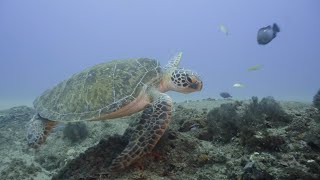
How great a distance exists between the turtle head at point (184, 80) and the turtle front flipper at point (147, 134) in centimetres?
105

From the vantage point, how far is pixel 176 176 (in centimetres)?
431

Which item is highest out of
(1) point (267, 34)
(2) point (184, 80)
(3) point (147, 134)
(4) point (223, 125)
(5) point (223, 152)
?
(1) point (267, 34)

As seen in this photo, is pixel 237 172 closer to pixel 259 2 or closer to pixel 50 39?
pixel 50 39

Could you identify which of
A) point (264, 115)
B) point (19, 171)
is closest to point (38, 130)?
point (19, 171)

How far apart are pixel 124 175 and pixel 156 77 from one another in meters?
2.64

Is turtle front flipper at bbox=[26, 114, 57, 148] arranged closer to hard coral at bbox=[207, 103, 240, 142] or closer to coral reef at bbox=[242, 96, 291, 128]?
hard coral at bbox=[207, 103, 240, 142]

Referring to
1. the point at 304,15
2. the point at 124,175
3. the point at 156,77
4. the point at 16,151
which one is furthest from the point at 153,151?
the point at 304,15

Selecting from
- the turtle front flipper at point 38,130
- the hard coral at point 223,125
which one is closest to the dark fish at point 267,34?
the hard coral at point 223,125

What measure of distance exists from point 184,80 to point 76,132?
14.6 feet

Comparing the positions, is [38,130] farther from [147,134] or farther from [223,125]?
[223,125]

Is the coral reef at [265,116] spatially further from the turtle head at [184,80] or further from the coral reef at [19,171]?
the coral reef at [19,171]

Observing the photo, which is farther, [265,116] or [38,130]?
[38,130]

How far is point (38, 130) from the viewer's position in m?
6.62

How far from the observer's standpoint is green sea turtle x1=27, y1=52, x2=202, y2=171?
19.0 feet
